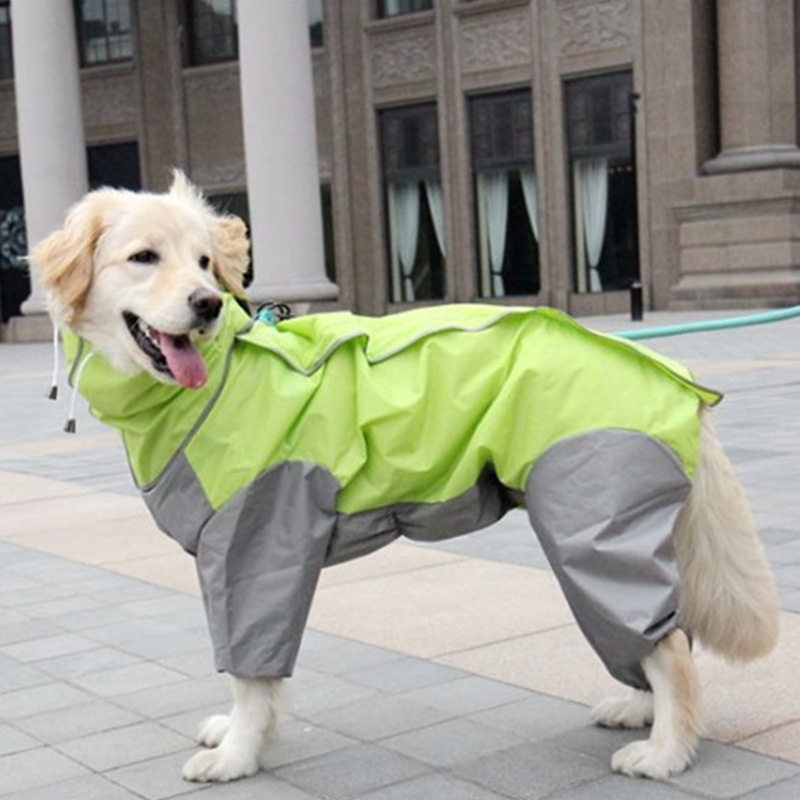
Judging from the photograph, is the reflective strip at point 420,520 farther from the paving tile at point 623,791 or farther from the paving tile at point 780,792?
the paving tile at point 780,792

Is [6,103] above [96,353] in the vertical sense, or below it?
above

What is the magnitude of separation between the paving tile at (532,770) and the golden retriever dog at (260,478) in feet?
0.44

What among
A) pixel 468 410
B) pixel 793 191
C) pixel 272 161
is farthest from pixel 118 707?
pixel 793 191

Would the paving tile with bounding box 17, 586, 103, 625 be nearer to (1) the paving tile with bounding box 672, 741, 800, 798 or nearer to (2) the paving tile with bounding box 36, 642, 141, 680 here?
(2) the paving tile with bounding box 36, 642, 141, 680

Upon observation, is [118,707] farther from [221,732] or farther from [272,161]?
[272,161]

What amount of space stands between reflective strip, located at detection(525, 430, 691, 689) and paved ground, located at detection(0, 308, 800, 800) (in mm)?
423

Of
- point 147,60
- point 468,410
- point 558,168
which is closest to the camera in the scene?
point 468,410

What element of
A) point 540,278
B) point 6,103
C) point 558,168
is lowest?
point 540,278

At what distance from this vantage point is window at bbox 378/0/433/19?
31047 millimetres

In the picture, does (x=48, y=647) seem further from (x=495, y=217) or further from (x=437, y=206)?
(x=437, y=206)

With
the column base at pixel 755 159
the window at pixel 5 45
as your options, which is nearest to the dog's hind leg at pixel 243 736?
the column base at pixel 755 159

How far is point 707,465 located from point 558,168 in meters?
25.8

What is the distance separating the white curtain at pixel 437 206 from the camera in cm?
3152

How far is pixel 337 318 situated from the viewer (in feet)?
13.7
